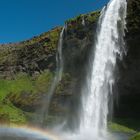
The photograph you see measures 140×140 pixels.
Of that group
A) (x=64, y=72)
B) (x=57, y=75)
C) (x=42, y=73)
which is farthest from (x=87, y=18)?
(x=42, y=73)

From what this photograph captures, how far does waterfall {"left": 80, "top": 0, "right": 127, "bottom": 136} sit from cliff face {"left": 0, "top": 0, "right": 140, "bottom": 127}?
5.85 feet

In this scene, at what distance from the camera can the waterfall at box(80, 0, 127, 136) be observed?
67875 millimetres

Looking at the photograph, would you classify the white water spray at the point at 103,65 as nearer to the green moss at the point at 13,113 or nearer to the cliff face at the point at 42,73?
the cliff face at the point at 42,73

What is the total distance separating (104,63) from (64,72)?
2552 cm

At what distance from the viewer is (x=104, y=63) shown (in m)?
71.3

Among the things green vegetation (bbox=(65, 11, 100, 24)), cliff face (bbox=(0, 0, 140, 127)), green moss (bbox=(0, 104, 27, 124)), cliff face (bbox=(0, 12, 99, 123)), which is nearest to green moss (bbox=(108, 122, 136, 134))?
cliff face (bbox=(0, 0, 140, 127))

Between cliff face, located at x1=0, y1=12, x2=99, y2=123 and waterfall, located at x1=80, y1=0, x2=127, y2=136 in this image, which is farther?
cliff face, located at x1=0, y1=12, x2=99, y2=123

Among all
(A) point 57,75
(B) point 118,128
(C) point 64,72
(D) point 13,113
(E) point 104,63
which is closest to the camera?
(B) point 118,128

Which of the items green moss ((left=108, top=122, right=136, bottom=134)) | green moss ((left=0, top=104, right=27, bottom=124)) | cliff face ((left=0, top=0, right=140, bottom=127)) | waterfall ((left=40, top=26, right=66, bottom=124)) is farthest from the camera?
waterfall ((left=40, top=26, right=66, bottom=124))

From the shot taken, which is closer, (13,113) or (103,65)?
(103,65)

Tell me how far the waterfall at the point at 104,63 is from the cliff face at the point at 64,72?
1784 mm

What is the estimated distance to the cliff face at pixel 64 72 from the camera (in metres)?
71.8

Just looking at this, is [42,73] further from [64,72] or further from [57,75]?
[64,72]

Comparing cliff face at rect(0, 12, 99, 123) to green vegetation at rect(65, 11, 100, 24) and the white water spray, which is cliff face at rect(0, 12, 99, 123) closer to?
green vegetation at rect(65, 11, 100, 24)
